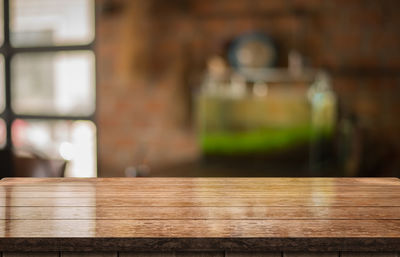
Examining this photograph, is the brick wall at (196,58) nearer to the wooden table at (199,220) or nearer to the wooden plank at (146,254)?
the wooden table at (199,220)

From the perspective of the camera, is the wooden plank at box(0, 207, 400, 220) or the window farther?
the window

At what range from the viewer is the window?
14.4 ft

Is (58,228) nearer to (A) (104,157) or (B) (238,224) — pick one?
(B) (238,224)

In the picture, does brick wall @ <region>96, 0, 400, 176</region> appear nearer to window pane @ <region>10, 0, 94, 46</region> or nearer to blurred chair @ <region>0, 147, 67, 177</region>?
window pane @ <region>10, 0, 94, 46</region>

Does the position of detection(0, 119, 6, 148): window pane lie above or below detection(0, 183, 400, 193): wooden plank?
below

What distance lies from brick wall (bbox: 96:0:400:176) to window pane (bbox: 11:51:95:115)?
Result: 0.21 m

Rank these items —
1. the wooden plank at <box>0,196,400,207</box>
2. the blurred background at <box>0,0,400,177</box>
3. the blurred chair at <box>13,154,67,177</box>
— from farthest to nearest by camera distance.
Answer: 1. the blurred background at <box>0,0,400,177</box>
2. the blurred chair at <box>13,154,67,177</box>
3. the wooden plank at <box>0,196,400,207</box>

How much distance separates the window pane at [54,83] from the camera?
4395 millimetres

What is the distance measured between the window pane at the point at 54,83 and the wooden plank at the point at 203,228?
3.46 m

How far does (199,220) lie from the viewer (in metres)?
0.99

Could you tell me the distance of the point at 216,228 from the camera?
94 centimetres

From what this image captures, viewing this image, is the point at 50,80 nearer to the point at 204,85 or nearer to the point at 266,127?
the point at 204,85

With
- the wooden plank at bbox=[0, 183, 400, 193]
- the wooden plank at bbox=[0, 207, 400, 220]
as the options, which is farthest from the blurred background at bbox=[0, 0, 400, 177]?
the wooden plank at bbox=[0, 207, 400, 220]

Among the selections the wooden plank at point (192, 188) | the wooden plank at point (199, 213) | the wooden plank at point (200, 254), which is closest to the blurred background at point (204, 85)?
the wooden plank at point (192, 188)
